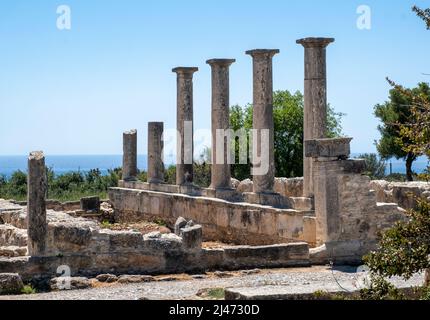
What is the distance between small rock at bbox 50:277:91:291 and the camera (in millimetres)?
14656

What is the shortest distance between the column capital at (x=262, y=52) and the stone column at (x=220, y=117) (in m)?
2.08

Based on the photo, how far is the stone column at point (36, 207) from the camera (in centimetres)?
1564

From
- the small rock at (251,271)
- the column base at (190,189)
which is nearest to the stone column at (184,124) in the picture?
the column base at (190,189)

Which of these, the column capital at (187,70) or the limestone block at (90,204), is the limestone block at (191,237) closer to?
the column capital at (187,70)

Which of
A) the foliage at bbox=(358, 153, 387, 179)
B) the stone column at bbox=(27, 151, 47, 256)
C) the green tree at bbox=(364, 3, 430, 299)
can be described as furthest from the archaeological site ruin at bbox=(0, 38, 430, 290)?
the foliage at bbox=(358, 153, 387, 179)

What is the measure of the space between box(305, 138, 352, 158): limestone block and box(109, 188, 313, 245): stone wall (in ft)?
6.59

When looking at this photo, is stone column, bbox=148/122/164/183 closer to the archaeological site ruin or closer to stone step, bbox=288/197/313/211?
the archaeological site ruin

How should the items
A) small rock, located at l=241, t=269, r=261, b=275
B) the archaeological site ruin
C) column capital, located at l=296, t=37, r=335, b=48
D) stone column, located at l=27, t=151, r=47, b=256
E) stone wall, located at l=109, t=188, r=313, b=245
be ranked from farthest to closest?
column capital, located at l=296, t=37, r=335, b=48 → stone wall, located at l=109, t=188, r=313, b=245 → small rock, located at l=241, t=269, r=261, b=275 → the archaeological site ruin → stone column, located at l=27, t=151, r=47, b=256

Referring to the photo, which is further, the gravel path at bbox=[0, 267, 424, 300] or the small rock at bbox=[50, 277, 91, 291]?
the small rock at bbox=[50, 277, 91, 291]

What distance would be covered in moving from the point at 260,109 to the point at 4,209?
709cm

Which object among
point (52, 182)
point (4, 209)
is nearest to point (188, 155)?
point (4, 209)

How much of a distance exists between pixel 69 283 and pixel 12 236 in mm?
4112

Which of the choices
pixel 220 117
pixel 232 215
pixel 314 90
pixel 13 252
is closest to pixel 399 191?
pixel 314 90
